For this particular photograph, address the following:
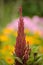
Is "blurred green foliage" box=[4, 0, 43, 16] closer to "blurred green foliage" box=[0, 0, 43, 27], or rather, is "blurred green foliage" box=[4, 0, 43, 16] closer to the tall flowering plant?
"blurred green foliage" box=[0, 0, 43, 27]

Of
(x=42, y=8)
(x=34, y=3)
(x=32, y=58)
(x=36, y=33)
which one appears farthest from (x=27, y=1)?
(x=32, y=58)

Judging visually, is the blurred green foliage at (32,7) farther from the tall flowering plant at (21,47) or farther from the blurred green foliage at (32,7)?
the tall flowering plant at (21,47)

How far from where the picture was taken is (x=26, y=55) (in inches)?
63.4

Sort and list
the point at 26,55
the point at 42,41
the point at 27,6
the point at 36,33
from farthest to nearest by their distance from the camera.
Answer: the point at 27,6, the point at 36,33, the point at 42,41, the point at 26,55

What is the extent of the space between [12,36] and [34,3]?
4.99m

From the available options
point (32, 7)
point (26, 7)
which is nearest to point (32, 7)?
point (32, 7)

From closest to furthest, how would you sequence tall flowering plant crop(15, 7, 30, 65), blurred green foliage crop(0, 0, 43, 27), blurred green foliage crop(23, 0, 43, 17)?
tall flowering plant crop(15, 7, 30, 65), blurred green foliage crop(0, 0, 43, 27), blurred green foliage crop(23, 0, 43, 17)

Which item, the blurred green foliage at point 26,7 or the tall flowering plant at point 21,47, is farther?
the blurred green foliage at point 26,7

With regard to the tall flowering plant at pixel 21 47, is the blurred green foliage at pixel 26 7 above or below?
below

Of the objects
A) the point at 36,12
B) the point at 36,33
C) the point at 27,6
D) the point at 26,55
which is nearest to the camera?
the point at 26,55

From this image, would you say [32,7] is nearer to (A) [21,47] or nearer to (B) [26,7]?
(B) [26,7]

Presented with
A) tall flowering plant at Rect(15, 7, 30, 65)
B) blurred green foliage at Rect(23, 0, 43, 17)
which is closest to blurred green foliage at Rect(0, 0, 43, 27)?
blurred green foliage at Rect(23, 0, 43, 17)

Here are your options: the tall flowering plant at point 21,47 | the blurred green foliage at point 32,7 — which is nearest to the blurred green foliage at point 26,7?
the blurred green foliage at point 32,7

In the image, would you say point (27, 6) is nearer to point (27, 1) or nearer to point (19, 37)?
point (27, 1)
